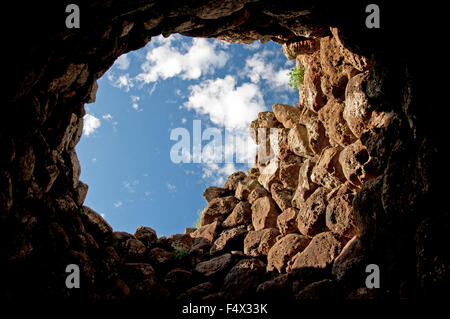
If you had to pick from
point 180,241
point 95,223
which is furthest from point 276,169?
point 95,223

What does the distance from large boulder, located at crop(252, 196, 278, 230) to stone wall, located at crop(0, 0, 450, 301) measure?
0.05 metres

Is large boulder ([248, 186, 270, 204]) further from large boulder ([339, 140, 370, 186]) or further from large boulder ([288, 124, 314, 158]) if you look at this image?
large boulder ([339, 140, 370, 186])

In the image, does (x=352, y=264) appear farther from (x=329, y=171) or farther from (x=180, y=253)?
(x=180, y=253)

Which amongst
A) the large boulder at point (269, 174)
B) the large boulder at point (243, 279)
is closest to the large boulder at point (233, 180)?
the large boulder at point (269, 174)

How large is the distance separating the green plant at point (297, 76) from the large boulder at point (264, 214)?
4.66m

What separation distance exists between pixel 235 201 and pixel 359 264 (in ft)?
22.2

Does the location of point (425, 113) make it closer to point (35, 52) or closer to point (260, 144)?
point (35, 52)

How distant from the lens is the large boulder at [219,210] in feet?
39.8

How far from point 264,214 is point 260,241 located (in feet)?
3.53

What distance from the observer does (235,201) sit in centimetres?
1230

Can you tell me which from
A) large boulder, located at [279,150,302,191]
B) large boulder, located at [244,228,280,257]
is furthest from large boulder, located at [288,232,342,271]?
large boulder, located at [279,150,302,191]

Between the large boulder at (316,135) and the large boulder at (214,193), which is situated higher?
the large boulder at (316,135)

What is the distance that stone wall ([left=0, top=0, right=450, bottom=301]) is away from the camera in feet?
15.9

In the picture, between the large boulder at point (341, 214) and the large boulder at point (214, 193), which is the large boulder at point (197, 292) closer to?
the large boulder at point (341, 214)
